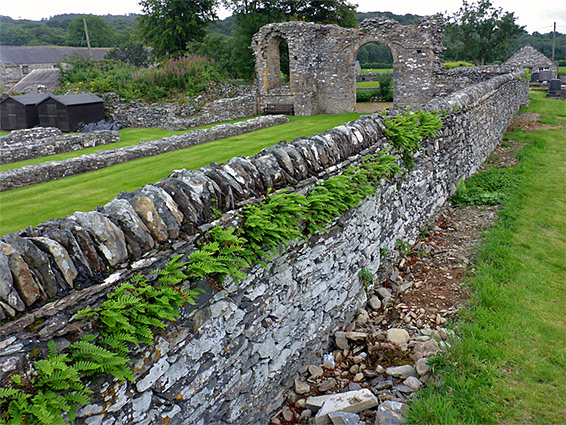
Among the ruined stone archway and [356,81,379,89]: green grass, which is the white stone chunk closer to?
the ruined stone archway

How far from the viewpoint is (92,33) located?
78125 millimetres

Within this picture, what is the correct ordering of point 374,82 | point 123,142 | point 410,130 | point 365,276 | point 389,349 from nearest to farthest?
point 389,349
point 365,276
point 410,130
point 123,142
point 374,82

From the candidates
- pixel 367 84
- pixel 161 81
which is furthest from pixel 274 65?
pixel 367 84

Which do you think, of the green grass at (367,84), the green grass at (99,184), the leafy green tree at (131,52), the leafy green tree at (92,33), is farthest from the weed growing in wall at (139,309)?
the leafy green tree at (92,33)

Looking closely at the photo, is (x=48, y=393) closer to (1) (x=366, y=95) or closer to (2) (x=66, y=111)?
(2) (x=66, y=111)

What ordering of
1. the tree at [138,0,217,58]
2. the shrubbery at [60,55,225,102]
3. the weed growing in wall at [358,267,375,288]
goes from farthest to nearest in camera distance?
the tree at [138,0,217,58], the shrubbery at [60,55,225,102], the weed growing in wall at [358,267,375,288]

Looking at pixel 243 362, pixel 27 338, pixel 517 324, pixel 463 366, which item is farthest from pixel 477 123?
pixel 27 338

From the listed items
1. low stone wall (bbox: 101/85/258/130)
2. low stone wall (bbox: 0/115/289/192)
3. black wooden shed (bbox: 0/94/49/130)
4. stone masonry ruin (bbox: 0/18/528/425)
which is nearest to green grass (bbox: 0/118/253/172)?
low stone wall (bbox: 101/85/258/130)

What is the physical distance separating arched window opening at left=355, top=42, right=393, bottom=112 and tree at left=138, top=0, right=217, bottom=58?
14791 mm

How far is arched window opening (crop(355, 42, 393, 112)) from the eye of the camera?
1271 inches

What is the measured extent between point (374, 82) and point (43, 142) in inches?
1392

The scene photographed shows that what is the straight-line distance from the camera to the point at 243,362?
392cm

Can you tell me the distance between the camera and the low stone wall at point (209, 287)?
262 cm

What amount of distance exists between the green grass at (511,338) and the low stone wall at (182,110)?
1881cm
